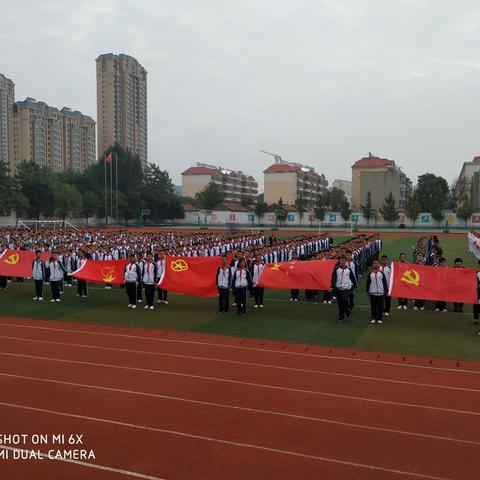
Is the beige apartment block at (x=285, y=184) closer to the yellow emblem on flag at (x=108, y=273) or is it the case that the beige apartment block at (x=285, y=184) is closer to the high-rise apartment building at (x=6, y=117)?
the high-rise apartment building at (x=6, y=117)

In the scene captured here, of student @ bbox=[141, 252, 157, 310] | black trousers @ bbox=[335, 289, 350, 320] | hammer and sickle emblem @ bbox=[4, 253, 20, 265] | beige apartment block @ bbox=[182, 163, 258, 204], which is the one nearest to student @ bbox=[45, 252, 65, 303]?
hammer and sickle emblem @ bbox=[4, 253, 20, 265]

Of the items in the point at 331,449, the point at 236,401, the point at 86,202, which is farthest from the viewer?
the point at 86,202

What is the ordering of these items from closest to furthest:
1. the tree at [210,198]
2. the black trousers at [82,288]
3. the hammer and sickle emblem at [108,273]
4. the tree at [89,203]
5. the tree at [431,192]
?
1. the hammer and sickle emblem at [108,273]
2. the black trousers at [82,288]
3. the tree at [89,203]
4. the tree at [431,192]
5. the tree at [210,198]

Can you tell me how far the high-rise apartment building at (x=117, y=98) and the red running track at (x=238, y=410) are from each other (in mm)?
100526

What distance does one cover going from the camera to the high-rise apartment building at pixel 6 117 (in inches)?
3708

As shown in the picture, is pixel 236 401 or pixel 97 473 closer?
pixel 97 473

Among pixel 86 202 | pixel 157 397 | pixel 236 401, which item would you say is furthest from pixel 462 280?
pixel 86 202

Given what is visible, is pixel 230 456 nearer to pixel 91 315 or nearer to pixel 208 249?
pixel 91 315

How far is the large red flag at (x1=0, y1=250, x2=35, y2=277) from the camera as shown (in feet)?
53.1

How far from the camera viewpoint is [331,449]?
5.83 m

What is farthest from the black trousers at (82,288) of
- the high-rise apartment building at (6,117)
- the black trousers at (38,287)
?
the high-rise apartment building at (6,117)

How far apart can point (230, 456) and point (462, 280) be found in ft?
28.2

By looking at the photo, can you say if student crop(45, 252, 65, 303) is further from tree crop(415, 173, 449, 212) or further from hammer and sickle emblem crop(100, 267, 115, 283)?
tree crop(415, 173, 449, 212)

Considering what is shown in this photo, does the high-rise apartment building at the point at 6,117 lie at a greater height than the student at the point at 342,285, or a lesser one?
greater
